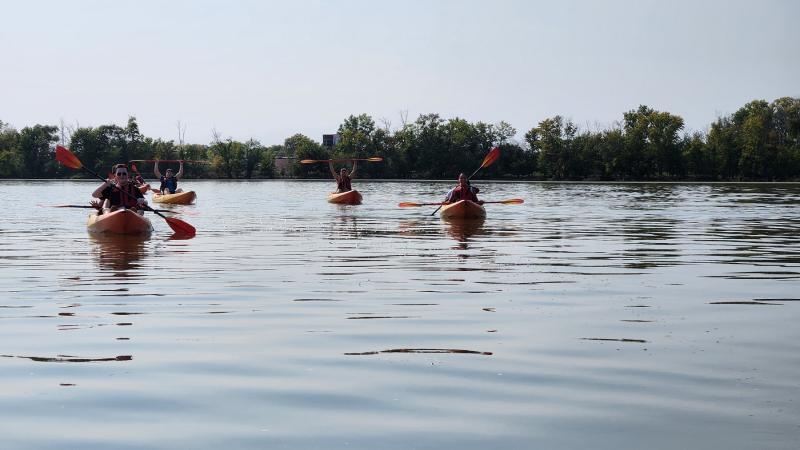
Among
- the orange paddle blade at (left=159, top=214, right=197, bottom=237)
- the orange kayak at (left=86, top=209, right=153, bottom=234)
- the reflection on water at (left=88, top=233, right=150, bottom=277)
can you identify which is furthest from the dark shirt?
the orange paddle blade at (left=159, top=214, right=197, bottom=237)

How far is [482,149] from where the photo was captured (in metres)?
100

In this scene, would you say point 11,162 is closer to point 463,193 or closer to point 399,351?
point 463,193

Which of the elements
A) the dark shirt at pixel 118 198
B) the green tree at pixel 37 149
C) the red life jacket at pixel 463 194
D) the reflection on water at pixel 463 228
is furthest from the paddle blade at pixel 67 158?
the green tree at pixel 37 149

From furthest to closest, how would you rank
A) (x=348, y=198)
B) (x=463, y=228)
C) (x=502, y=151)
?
(x=502, y=151)
(x=348, y=198)
(x=463, y=228)

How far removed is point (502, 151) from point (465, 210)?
72.9 meters

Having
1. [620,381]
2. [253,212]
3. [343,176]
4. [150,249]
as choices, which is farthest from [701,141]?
[620,381]

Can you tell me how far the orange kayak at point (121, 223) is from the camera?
17484mm

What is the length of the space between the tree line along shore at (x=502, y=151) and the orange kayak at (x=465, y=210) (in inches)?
2397

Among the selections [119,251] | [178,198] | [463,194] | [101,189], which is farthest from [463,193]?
[178,198]

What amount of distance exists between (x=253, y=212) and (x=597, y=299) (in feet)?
66.1

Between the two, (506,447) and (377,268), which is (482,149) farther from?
(506,447)

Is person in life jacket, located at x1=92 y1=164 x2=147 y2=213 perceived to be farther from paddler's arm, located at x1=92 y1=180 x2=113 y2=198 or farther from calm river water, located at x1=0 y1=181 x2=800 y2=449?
calm river water, located at x1=0 y1=181 x2=800 y2=449

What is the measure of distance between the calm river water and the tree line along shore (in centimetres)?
7187

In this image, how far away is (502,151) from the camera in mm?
94875
